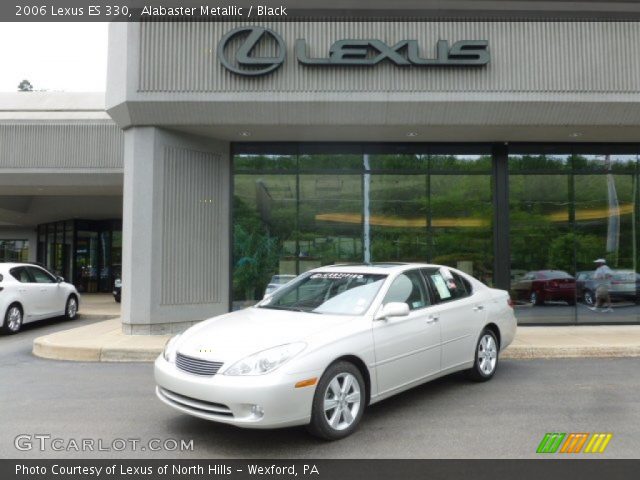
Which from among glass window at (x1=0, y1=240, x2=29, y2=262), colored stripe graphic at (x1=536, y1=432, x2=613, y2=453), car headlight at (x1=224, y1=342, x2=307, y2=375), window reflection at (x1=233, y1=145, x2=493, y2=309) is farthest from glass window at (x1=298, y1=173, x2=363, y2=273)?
glass window at (x1=0, y1=240, x2=29, y2=262)

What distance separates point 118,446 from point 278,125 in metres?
7.10

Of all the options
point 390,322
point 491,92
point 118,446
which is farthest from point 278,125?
point 118,446

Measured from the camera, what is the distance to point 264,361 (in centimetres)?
409

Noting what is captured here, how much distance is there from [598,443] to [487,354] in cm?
217

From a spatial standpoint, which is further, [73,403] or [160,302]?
[160,302]

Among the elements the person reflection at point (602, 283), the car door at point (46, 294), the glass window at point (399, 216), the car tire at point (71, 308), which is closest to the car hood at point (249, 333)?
the glass window at point (399, 216)

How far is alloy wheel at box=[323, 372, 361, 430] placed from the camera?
14.2 ft

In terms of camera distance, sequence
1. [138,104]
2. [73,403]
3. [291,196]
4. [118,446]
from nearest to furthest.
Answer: [118,446] < [73,403] < [138,104] < [291,196]

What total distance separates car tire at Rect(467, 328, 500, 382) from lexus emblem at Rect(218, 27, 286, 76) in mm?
6211

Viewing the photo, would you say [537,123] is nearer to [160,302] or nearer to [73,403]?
[160,302]

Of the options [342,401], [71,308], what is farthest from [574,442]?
[71,308]

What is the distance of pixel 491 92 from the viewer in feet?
31.7

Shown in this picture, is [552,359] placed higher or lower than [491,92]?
lower

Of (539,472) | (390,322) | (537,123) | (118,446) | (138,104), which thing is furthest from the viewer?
(537,123)
